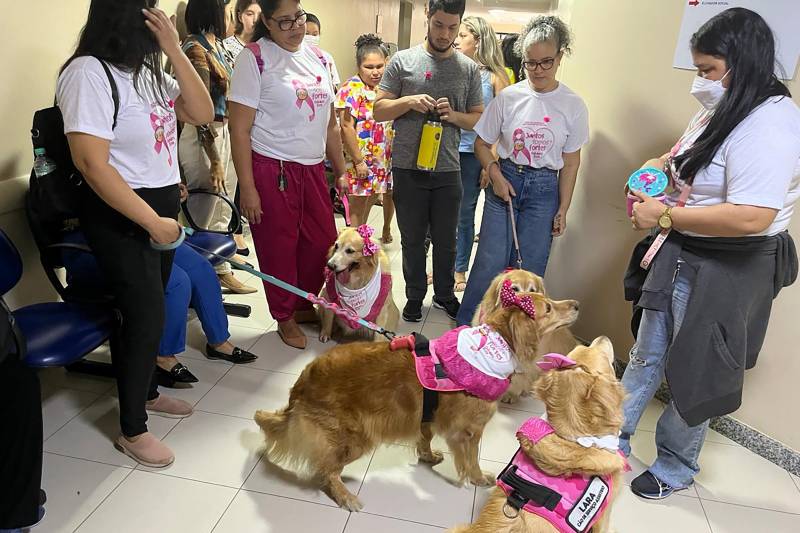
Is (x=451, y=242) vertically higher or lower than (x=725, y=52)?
lower

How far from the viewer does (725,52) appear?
4.80ft

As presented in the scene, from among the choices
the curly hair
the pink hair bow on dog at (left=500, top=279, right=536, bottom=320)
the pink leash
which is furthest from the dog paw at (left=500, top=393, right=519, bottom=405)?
the curly hair

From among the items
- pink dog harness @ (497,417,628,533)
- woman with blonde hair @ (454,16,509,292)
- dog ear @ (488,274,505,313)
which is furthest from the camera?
woman with blonde hair @ (454,16,509,292)

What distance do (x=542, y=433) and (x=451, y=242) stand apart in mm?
1792

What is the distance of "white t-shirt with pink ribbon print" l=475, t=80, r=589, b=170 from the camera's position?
233 centimetres

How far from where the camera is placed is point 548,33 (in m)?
2.17

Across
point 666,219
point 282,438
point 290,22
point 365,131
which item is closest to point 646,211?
point 666,219

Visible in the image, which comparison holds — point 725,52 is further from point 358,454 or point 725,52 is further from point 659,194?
point 358,454

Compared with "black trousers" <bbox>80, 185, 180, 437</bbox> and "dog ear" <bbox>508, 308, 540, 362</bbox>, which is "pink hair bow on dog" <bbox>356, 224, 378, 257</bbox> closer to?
"black trousers" <bbox>80, 185, 180, 437</bbox>

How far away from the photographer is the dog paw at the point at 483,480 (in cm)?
190

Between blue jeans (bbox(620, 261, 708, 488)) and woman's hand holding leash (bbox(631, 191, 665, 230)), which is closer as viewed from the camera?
woman's hand holding leash (bbox(631, 191, 665, 230))

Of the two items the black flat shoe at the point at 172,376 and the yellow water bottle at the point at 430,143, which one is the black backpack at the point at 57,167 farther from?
the yellow water bottle at the point at 430,143

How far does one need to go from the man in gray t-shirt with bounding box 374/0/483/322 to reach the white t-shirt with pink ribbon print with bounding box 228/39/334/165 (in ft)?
1.31

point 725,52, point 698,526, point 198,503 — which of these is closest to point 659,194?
point 725,52
